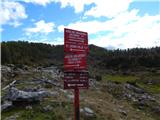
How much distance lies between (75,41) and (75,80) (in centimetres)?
135

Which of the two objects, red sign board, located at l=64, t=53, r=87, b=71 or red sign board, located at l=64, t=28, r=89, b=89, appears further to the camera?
red sign board, located at l=64, t=53, r=87, b=71

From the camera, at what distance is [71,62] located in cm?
1229

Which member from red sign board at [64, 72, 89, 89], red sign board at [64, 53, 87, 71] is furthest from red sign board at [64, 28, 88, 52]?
red sign board at [64, 72, 89, 89]

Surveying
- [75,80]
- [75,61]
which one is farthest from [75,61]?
[75,80]

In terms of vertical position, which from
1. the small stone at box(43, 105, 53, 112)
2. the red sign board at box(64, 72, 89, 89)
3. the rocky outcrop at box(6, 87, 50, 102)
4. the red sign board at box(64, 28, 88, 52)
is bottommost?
the small stone at box(43, 105, 53, 112)

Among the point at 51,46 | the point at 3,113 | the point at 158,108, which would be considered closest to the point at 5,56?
the point at 158,108

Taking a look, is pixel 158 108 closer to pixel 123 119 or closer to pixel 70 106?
pixel 123 119

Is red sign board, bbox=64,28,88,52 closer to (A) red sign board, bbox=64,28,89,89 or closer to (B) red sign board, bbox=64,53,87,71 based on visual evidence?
(A) red sign board, bbox=64,28,89,89

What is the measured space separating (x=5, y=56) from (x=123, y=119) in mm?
66324

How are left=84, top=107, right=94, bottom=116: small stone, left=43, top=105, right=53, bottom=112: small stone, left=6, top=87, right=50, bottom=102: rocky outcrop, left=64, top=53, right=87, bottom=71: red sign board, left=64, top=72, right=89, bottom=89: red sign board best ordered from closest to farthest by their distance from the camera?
left=64, top=72, right=89, bottom=89: red sign board → left=64, top=53, right=87, bottom=71: red sign board → left=43, top=105, right=53, bottom=112: small stone → left=84, top=107, right=94, bottom=116: small stone → left=6, top=87, right=50, bottom=102: rocky outcrop

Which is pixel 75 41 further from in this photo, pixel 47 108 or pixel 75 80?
pixel 47 108

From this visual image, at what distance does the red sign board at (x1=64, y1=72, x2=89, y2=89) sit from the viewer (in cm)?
1202

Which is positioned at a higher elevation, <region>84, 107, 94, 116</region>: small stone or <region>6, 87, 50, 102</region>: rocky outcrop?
<region>6, 87, 50, 102</region>: rocky outcrop

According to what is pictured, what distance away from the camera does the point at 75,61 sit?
12.3 metres
